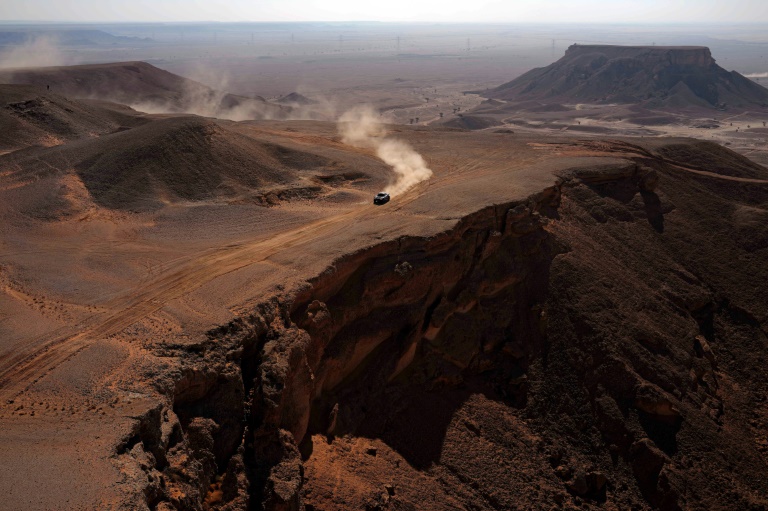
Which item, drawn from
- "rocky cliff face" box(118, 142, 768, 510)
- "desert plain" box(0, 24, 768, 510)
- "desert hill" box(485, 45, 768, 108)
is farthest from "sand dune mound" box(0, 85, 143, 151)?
"desert hill" box(485, 45, 768, 108)

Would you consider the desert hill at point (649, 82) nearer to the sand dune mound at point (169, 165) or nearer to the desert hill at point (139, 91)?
the desert hill at point (139, 91)

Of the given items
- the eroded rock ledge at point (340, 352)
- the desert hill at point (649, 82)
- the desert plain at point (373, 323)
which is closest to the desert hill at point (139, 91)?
the desert plain at point (373, 323)

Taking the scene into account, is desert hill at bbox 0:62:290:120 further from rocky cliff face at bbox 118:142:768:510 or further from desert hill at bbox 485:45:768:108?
rocky cliff face at bbox 118:142:768:510

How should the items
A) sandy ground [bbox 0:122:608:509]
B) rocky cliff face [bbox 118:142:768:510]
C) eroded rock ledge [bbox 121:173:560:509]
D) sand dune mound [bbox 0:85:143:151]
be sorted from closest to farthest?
sandy ground [bbox 0:122:608:509] → eroded rock ledge [bbox 121:173:560:509] → rocky cliff face [bbox 118:142:768:510] → sand dune mound [bbox 0:85:143:151]

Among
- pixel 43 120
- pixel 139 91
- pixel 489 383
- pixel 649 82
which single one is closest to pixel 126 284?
pixel 489 383

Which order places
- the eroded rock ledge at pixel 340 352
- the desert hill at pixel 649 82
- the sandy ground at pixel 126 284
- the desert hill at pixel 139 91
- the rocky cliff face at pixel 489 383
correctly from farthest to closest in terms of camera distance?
the desert hill at pixel 649 82, the desert hill at pixel 139 91, the rocky cliff face at pixel 489 383, the eroded rock ledge at pixel 340 352, the sandy ground at pixel 126 284

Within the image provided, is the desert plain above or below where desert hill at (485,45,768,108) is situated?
Result: below

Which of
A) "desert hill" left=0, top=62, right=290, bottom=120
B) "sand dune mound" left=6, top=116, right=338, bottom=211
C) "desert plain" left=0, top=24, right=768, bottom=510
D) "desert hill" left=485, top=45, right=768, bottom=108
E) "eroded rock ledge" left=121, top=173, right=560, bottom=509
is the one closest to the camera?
"eroded rock ledge" left=121, top=173, right=560, bottom=509
